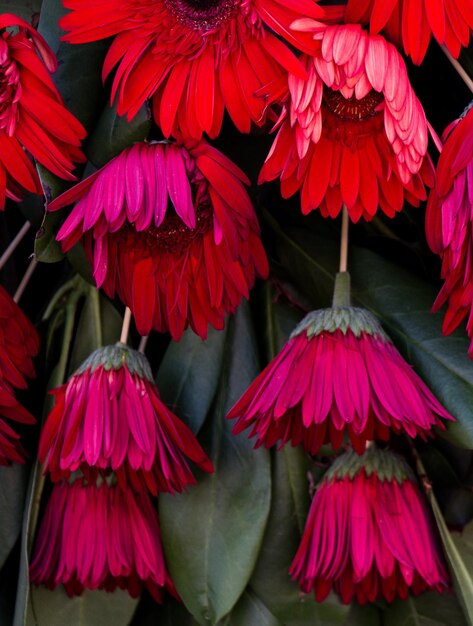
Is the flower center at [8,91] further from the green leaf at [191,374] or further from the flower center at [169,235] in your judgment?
the green leaf at [191,374]

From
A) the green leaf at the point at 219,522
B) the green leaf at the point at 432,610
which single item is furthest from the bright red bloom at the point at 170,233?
the green leaf at the point at 432,610

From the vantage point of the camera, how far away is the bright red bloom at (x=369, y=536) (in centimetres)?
54

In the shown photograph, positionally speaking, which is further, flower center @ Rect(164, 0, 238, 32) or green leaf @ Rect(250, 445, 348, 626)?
green leaf @ Rect(250, 445, 348, 626)

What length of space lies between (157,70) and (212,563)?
28cm

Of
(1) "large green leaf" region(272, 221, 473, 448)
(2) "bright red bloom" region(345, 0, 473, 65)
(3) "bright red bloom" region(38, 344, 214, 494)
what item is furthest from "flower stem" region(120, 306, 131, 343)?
(2) "bright red bloom" region(345, 0, 473, 65)

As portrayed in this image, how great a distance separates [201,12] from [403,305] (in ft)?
0.69

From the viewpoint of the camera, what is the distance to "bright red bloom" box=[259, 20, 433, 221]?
1.41 ft

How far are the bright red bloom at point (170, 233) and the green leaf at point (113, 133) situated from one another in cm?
2

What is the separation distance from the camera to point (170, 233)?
519mm

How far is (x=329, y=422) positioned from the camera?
0.50m

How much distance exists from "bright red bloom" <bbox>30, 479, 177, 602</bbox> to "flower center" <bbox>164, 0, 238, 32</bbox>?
0.86ft

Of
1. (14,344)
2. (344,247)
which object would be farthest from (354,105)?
(14,344)

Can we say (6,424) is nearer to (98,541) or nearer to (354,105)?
(98,541)

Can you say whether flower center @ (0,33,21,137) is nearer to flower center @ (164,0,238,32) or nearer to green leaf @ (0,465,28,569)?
flower center @ (164,0,238,32)
